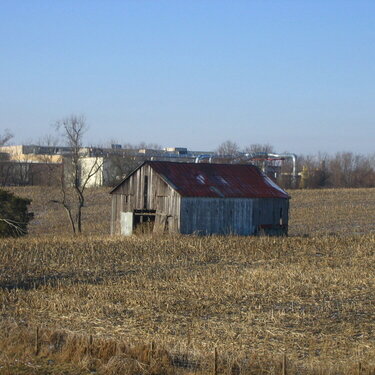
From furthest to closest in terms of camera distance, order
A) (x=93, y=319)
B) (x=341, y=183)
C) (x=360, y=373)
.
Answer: (x=341, y=183) < (x=93, y=319) < (x=360, y=373)

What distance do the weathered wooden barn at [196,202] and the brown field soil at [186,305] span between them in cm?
345

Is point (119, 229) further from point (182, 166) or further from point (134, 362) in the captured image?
point (134, 362)

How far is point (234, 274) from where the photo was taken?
23.3m

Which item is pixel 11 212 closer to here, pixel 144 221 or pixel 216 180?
pixel 144 221

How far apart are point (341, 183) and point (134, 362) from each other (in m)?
90.3

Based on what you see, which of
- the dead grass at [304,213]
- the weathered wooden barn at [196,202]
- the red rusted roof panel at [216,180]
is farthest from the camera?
the dead grass at [304,213]

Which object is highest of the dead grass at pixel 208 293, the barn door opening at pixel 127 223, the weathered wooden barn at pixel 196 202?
the weathered wooden barn at pixel 196 202

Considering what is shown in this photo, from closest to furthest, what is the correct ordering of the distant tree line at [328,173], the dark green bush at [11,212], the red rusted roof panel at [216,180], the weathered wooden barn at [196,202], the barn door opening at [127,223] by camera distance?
the dark green bush at [11,212] < the weathered wooden barn at [196,202] < the red rusted roof panel at [216,180] < the barn door opening at [127,223] < the distant tree line at [328,173]

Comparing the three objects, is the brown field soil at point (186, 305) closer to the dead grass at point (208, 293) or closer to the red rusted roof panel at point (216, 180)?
the dead grass at point (208, 293)

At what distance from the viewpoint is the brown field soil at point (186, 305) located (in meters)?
11.6

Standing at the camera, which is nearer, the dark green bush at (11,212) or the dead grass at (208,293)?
the dead grass at (208,293)

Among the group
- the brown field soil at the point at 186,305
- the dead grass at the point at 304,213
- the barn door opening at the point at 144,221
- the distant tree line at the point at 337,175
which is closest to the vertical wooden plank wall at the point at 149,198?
the barn door opening at the point at 144,221

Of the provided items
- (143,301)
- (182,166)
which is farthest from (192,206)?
(143,301)

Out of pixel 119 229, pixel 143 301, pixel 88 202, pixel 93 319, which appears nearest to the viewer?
pixel 93 319
